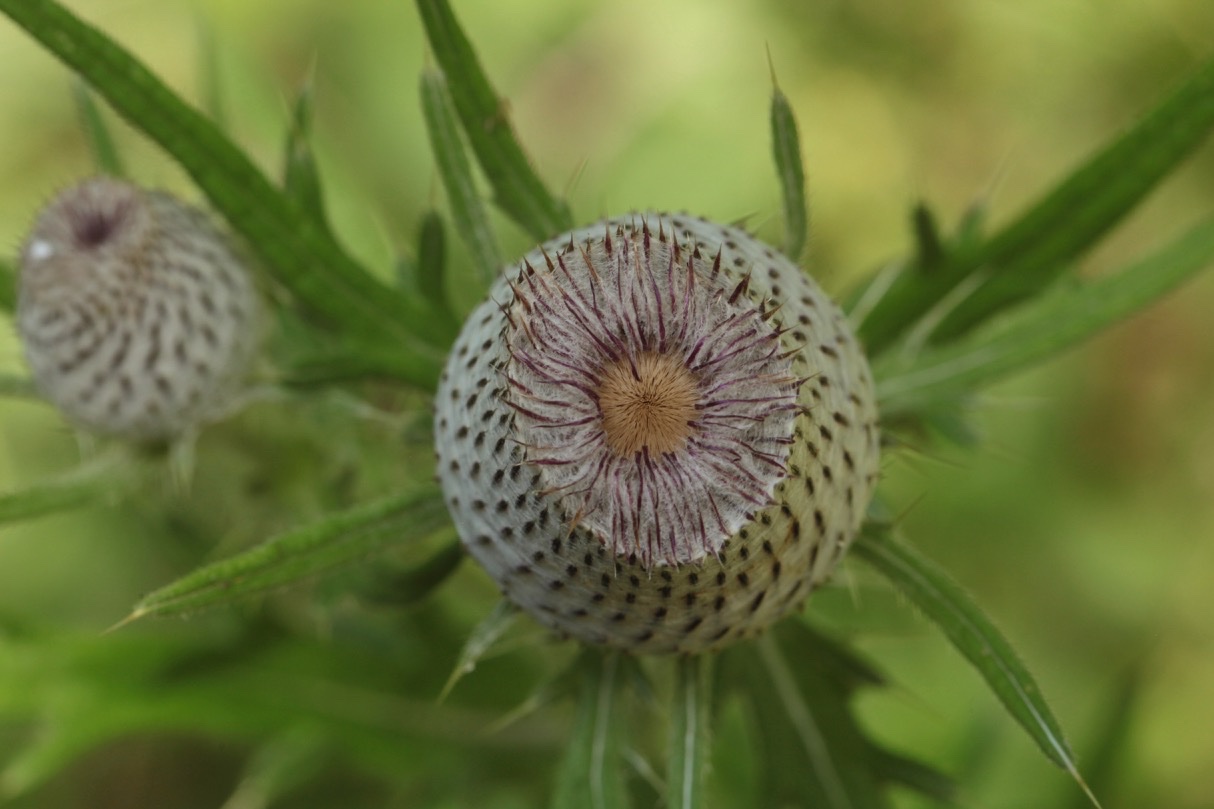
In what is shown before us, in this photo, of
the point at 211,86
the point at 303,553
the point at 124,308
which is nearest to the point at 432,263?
the point at 124,308

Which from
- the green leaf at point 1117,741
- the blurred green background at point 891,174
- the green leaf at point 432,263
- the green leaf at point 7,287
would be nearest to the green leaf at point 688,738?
the green leaf at point 432,263

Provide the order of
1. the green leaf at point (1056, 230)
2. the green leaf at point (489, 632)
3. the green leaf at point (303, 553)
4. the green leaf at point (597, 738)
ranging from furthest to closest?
1. the green leaf at point (1056, 230)
2. the green leaf at point (597, 738)
3. the green leaf at point (489, 632)
4. the green leaf at point (303, 553)

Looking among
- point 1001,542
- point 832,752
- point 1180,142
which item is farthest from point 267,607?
point 1001,542

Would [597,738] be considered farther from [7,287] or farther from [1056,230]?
[7,287]

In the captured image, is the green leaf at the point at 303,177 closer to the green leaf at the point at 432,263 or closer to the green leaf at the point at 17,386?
the green leaf at the point at 432,263

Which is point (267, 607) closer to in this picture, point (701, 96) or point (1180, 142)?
point (1180, 142)

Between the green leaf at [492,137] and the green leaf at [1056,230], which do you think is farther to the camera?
the green leaf at [1056,230]
